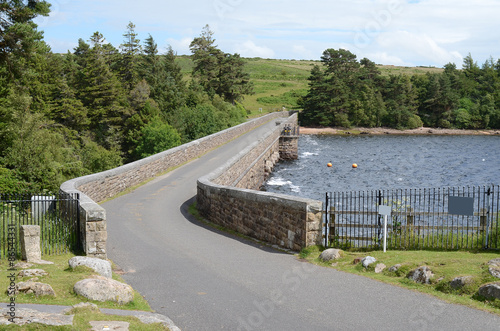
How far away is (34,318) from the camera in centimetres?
582

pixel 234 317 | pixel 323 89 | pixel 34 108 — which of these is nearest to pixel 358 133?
pixel 323 89

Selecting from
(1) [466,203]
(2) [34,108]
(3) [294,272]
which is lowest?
(3) [294,272]

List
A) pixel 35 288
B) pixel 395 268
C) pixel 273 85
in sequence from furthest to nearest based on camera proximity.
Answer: pixel 273 85 → pixel 395 268 → pixel 35 288

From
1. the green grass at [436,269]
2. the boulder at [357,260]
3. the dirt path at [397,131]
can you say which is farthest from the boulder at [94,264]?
the dirt path at [397,131]

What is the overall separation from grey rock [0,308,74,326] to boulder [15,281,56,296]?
3.88ft

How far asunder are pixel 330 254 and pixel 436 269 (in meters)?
2.62

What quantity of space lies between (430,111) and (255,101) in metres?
37.4

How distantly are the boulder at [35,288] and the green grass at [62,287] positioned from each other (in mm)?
77

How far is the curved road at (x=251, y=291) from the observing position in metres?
7.55

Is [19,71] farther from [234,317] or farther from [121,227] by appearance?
[234,317]

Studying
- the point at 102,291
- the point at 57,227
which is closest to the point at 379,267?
the point at 102,291

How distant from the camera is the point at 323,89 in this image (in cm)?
9538

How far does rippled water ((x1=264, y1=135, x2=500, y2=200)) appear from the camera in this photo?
37.5 metres

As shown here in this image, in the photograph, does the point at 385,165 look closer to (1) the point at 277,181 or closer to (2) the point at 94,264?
(1) the point at 277,181
